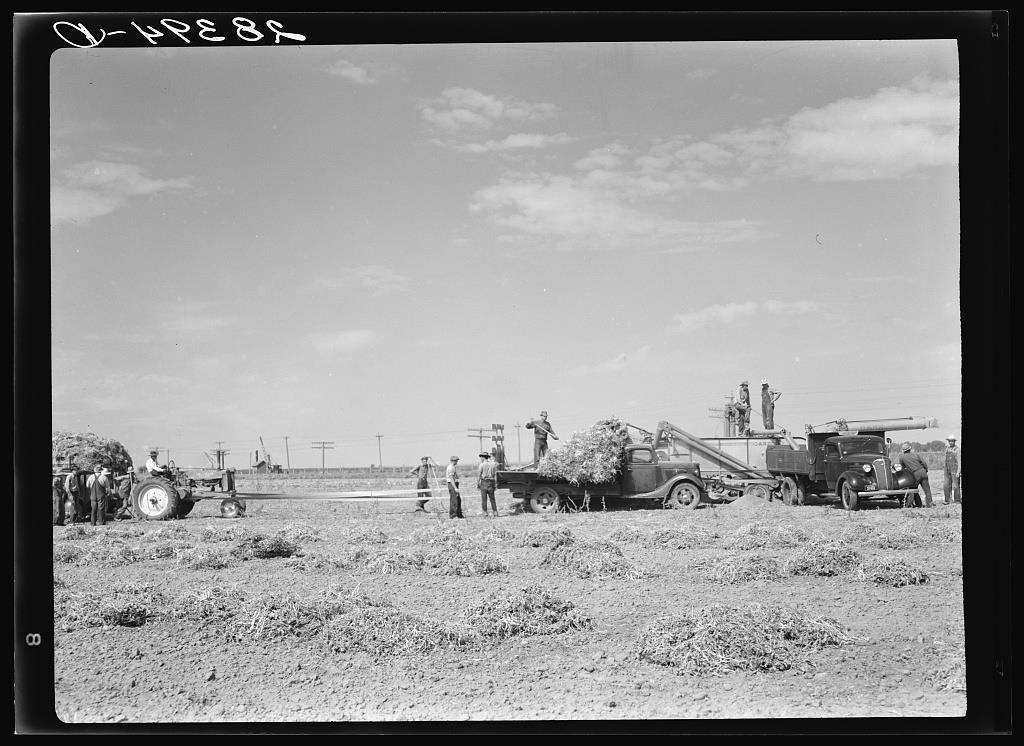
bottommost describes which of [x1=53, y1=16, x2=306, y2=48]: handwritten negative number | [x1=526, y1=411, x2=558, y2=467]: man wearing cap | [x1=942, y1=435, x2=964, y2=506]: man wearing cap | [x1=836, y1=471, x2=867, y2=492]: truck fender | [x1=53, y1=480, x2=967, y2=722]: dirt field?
[x1=53, y1=480, x2=967, y2=722]: dirt field

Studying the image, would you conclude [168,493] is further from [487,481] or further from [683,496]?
[683,496]

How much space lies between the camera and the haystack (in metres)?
9.32

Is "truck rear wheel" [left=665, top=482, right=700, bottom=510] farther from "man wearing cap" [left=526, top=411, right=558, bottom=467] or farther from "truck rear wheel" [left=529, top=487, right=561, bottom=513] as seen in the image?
"man wearing cap" [left=526, top=411, right=558, bottom=467]

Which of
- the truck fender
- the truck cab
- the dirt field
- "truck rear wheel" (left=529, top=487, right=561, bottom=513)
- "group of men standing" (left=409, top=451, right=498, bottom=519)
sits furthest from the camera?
"truck rear wheel" (left=529, top=487, right=561, bottom=513)

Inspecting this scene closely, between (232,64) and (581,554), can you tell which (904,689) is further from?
(232,64)

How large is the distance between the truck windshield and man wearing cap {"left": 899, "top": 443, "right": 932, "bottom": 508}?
28 centimetres

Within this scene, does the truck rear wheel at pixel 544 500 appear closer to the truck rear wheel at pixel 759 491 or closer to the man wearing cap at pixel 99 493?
the truck rear wheel at pixel 759 491

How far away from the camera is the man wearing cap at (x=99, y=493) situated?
10.6 meters

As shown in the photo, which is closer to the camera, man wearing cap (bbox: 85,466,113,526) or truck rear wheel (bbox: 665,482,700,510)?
man wearing cap (bbox: 85,466,113,526)

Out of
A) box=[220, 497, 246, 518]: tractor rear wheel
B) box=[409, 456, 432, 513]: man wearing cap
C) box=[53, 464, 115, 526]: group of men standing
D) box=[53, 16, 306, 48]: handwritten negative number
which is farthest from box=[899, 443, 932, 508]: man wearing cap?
box=[53, 464, 115, 526]: group of men standing

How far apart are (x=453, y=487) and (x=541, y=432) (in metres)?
2.12

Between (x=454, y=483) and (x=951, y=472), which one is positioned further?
(x=454, y=483)

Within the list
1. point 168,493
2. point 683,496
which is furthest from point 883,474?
point 168,493

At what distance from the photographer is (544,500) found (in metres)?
10.9
